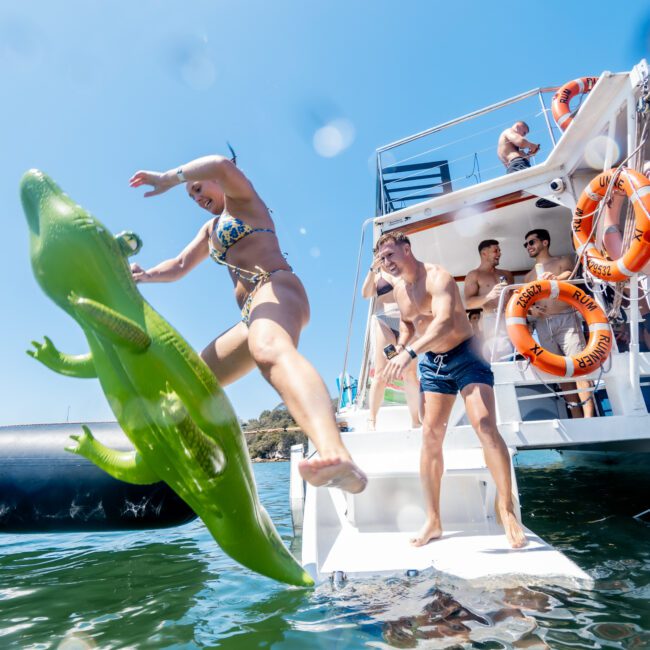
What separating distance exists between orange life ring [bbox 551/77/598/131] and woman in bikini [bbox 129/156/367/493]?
5139mm

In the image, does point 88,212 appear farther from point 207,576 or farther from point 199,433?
point 207,576

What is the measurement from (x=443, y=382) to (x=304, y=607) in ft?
5.58

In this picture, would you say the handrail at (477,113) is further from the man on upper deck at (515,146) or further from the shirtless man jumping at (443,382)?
the shirtless man jumping at (443,382)

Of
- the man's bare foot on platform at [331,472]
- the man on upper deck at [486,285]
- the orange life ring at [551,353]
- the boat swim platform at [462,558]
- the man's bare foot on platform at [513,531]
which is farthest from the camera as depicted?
the man on upper deck at [486,285]

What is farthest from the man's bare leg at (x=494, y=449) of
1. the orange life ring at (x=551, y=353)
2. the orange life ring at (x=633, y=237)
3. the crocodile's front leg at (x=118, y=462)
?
the crocodile's front leg at (x=118, y=462)

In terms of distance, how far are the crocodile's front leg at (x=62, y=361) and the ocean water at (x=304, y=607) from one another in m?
1.14

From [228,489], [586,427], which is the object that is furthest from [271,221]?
[586,427]

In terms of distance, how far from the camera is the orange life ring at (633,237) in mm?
3717

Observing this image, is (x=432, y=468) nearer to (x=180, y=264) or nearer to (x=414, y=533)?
(x=414, y=533)

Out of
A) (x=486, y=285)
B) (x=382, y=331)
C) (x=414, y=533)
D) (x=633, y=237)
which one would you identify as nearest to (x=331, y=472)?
(x=414, y=533)

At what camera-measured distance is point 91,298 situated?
4.78 ft

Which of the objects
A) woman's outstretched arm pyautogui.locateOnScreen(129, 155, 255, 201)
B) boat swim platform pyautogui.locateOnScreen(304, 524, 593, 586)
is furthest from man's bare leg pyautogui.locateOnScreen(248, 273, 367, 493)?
boat swim platform pyautogui.locateOnScreen(304, 524, 593, 586)

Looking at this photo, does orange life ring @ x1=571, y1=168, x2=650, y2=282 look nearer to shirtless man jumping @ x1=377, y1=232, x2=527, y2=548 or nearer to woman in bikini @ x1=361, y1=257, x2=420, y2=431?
shirtless man jumping @ x1=377, y1=232, x2=527, y2=548

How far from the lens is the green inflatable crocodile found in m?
1.43
